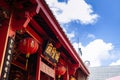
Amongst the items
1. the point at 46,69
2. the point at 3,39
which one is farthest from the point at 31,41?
the point at 46,69

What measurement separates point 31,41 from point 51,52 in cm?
160

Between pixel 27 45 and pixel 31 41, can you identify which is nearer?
pixel 27 45

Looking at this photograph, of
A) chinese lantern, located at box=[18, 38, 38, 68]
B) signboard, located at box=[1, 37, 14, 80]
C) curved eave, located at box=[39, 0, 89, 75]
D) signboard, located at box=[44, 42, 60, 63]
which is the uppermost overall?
curved eave, located at box=[39, 0, 89, 75]

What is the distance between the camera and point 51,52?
270 inches

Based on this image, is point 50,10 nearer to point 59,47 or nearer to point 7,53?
point 7,53

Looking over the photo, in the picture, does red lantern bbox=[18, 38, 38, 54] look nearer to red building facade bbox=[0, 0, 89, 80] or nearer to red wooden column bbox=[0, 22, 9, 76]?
red building facade bbox=[0, 0, 89, 80]

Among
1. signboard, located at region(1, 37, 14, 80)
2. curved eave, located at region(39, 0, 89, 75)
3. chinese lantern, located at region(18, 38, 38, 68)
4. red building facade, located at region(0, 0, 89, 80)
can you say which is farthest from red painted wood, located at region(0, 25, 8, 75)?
curved eave, located at region(39, 0, 89, 75)

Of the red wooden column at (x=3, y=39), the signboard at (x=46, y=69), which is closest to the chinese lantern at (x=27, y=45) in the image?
the red wooden column at (x=3, y=39)

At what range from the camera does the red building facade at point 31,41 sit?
450 cm

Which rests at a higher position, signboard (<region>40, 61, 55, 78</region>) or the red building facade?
the red building facade

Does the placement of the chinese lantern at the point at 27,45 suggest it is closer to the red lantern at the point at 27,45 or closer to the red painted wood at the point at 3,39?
the red lantern at the point at 27,45

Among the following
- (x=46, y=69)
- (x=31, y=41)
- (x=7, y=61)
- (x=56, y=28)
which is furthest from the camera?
(x=46, y=69)

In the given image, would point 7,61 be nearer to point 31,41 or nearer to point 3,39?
point 3,39

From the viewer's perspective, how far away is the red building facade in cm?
450
